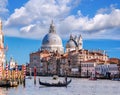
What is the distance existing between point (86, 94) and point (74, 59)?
57.7 meters

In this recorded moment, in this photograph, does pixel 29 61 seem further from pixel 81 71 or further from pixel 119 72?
pixel 119 72

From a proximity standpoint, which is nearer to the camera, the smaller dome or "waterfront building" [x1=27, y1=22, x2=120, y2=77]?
"waterfront building" [x1=27, y1=22, x2=120, y2=77]

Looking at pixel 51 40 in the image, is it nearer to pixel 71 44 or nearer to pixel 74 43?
pixel 71 44

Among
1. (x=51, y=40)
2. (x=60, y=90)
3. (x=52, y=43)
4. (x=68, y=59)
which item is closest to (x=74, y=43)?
(x=52, y=43)

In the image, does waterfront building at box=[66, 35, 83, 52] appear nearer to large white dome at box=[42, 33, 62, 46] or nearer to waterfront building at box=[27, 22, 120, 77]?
waterfront building at box=[27, 22, 120, 77]

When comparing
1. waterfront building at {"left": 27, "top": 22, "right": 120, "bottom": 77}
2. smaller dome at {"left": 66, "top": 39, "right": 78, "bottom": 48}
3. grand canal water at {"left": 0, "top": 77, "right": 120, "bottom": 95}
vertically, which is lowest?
grand canal water at {"left": 0, "top": 77, "right": 120, "bottom": 95}

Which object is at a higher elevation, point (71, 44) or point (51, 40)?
point (51, 40)

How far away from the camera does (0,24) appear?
4447 centimetres

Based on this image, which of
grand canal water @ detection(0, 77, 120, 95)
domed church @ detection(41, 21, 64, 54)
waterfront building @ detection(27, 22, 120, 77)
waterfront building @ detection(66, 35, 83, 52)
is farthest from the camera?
waterfront building @ detection(66, 35, 83, 52)

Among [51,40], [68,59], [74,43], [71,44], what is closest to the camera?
[68,59]

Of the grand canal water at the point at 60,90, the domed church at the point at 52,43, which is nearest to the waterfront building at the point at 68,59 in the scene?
the domed church at the point at 52,43

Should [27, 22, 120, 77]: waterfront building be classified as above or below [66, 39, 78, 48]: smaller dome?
below

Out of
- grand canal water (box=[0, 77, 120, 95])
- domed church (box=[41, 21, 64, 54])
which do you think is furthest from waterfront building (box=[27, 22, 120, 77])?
grand canal water (box=[0, 77, 120, 95])

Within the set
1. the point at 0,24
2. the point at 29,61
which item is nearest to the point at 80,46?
the point at 29,61
